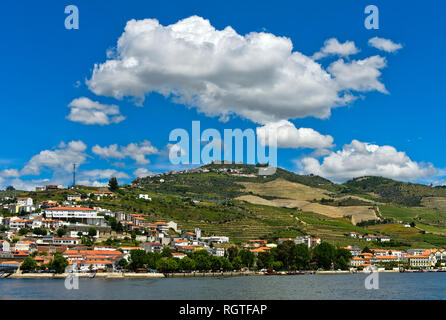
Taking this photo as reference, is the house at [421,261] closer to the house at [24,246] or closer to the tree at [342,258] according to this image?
the tree at [342,258]

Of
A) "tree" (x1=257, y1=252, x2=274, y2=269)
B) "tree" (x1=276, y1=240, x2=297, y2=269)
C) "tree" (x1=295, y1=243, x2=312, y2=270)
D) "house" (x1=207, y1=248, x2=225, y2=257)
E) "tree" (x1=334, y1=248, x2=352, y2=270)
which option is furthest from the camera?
"tree" (x1=334, y1=248, x2=352, y2=270)

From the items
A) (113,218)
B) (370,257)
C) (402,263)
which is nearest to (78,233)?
(113,218)

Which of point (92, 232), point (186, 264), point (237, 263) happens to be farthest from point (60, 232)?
point (237, 263)

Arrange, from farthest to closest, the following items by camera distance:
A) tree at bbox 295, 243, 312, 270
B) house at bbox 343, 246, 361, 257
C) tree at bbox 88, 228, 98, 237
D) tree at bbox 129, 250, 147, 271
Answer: house at bbox 343, 246, 361, 257 < tree at bbox 295, 243, 312, 270 < tree at bbox 88, 228, 98, 237 < tree at bbox 129, 250, 147, 271

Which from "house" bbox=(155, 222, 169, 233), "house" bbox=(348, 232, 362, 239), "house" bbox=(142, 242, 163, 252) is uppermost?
"house" bbox=(155, 222, 169, 233)

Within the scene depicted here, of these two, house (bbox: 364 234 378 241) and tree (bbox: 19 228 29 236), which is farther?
house (bbox: 364 234 378 241)

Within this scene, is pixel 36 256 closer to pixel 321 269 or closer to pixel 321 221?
pixel 321 269

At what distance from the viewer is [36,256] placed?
81688 millimetres

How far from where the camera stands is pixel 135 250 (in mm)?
80562

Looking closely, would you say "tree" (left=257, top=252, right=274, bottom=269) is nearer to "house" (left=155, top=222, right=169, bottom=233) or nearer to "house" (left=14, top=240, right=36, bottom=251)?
"house" (left=155, top=222, right=169, bottom=233)

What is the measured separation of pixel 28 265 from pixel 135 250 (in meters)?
15.9

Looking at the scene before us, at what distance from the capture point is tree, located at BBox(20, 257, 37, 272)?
2936 inches

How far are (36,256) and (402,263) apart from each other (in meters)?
79.9

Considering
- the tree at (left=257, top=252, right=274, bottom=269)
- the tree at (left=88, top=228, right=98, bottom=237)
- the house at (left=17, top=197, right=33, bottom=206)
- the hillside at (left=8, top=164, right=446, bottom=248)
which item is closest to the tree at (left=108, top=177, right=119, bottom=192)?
the hillside at (left=8, top=164, right=446, bottom=248)
